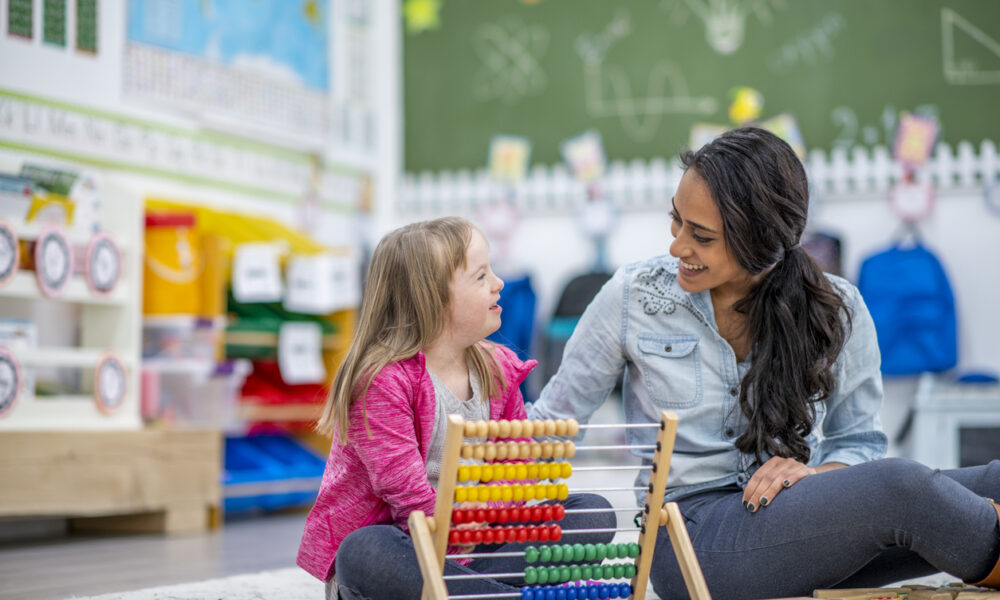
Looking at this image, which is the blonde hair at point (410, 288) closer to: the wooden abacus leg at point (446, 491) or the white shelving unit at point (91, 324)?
the wooden abacus leg at point (446, 491)

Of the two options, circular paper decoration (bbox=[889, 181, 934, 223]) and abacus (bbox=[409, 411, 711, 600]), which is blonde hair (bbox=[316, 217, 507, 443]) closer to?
abacus (bbox=[409, 411, 711, 600])

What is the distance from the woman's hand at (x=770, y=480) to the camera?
1777 mm

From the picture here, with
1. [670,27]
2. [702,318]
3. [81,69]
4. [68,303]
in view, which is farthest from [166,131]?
[702,318]

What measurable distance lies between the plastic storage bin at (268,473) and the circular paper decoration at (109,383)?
0.62 metres

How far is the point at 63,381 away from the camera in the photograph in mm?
3668

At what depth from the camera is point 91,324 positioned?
142 inches

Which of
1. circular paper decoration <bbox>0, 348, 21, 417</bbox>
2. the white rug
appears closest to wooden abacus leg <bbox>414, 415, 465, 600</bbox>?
the white rug

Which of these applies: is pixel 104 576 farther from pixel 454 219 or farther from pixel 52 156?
pixel 52 156

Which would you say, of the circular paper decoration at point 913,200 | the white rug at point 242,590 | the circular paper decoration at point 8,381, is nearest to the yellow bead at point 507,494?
the white rug at point 242,590

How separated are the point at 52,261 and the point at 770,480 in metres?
2.33

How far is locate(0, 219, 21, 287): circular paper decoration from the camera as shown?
3086 mm

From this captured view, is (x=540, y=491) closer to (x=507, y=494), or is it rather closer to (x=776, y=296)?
(x=507, y=494)

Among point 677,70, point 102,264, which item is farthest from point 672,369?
point 677,70

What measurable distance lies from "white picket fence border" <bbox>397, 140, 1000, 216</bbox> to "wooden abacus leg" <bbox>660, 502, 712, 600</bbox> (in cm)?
324
